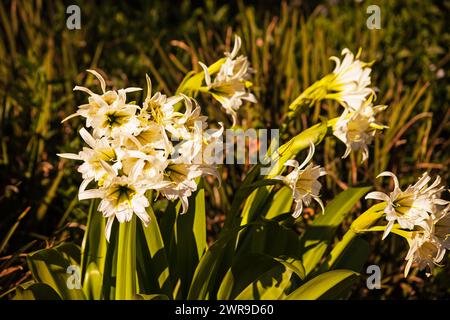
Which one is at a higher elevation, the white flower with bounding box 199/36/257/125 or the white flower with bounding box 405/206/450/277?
the white flower with bounding box 199/36/257/125

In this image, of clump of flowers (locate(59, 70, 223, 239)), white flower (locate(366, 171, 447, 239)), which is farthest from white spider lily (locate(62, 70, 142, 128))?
white flower (locate(366, 171, 447, 239))

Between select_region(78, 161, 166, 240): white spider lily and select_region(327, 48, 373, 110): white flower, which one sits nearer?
select_region(78, 161, 166, 240): white spider lily

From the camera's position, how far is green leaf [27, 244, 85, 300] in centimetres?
211

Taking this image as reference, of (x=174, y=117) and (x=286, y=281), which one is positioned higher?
(x=174, y=117)

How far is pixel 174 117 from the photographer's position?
182 centimetres

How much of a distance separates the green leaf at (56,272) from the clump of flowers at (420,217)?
97 cm

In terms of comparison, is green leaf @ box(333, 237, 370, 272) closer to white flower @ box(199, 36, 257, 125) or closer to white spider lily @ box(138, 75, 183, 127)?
white flower @ box(199, 36, 257, 125)

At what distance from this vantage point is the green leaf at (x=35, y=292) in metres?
1.97

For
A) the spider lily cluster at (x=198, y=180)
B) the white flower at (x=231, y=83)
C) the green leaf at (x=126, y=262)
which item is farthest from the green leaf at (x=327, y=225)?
the green leaf at (x=126, y=262)

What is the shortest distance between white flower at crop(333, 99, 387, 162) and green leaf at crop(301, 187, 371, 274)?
24 centimetres

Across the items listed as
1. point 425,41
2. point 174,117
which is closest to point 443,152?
point 425,41

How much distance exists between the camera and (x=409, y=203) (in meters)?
1.91
